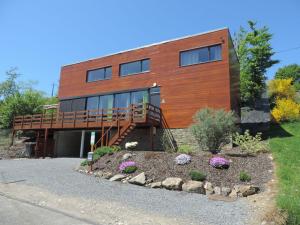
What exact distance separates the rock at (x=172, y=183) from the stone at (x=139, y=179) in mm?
926

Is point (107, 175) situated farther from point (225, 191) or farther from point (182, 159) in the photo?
point (225, 191)

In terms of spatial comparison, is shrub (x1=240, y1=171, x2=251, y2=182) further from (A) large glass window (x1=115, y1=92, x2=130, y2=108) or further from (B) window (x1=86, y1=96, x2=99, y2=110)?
(B) window (x1=86, y1=96, x2=99, y2=110)

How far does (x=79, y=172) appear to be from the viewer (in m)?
13.5

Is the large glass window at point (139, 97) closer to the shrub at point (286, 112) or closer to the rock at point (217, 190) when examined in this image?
the shrub at point (286, 112)

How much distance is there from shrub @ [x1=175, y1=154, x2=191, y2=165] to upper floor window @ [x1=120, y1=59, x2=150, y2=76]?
1103 centimetres

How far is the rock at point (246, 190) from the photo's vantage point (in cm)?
917

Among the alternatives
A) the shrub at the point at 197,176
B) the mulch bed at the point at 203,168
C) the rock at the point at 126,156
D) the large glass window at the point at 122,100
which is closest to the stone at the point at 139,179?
the mulch bed at the point at 203,168

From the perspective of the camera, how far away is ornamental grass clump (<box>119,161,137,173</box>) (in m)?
12.1

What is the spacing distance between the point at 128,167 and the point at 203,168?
3.31 meters

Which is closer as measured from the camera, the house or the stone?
the stone

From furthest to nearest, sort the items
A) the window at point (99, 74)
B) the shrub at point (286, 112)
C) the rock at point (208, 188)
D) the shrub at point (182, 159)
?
the window at point (99, 74)
the shrub at point (286, 112)
the shrub at point (182, 159)
the rock at point (208, 188)

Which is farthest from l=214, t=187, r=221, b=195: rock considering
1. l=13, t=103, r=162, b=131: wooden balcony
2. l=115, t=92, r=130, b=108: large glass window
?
l=115, t=92, r=130, b=108: large glass window

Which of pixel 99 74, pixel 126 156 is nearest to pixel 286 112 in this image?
pixel 126 156

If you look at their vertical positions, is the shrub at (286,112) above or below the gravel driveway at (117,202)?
above
